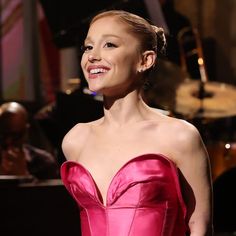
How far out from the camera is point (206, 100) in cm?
454

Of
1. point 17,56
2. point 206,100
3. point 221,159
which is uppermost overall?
point 17,56

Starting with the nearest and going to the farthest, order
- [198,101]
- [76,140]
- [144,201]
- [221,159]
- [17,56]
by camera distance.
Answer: [144,201] < [76,140] < [221,159] < [198,101] < [17,56]

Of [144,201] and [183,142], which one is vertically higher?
[183,142]

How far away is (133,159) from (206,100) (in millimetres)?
3034

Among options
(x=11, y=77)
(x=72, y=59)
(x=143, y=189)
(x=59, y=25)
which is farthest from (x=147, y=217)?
(x=11, y=77)

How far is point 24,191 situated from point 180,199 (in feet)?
4.38

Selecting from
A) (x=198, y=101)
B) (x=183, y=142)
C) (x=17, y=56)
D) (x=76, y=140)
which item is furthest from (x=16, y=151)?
(x=17, y=56)

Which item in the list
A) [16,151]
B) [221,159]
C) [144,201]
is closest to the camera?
[144,201]

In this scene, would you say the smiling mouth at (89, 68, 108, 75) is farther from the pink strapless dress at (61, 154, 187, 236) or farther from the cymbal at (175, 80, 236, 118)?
the cymbal at (175, 80, 236, 118)

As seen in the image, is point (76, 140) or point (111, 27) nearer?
point (111, 27)

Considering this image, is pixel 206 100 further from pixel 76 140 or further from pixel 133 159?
pixel 133 159

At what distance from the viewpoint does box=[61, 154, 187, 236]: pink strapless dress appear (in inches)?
61.2

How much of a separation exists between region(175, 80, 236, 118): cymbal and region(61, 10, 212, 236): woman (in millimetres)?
2738

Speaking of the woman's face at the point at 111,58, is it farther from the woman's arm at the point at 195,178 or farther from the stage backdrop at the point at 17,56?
the stage backdrop at the point at 17,56
